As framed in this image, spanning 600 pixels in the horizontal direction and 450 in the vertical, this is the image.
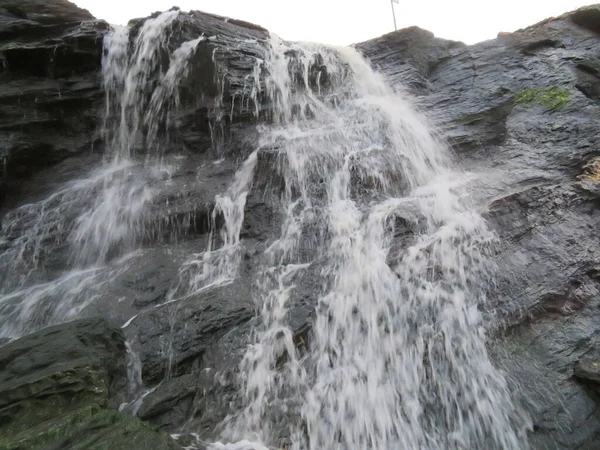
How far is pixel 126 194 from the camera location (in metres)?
7.30

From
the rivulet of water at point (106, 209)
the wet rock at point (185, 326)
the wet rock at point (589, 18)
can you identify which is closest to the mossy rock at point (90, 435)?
the wet rock at point (185, 326)

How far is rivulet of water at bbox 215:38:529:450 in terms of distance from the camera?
397 cm

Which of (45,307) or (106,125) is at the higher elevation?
(106,125)

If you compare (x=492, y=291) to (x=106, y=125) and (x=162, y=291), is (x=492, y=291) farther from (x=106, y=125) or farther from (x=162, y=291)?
(x=106, y=125)

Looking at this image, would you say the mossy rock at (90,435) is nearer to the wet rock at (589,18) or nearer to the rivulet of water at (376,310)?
the rivulet of water at (376,310)

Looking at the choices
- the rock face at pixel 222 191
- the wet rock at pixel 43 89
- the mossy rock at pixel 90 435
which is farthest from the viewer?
the wet rock at pixel 43 89

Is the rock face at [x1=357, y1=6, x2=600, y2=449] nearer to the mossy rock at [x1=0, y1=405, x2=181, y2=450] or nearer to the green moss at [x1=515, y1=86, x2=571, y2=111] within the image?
the green moss at [x1=515, y1=86, x2=571, y2=111]

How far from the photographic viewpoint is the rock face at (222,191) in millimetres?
3947

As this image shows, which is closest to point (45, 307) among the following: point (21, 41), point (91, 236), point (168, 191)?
point (91, 236)

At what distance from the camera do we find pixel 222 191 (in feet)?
23.2

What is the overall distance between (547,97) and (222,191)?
6.85m

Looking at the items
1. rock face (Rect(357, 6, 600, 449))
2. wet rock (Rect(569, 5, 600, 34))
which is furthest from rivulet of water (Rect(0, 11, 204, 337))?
wet rock (Rect(569, 5, 600, 34))

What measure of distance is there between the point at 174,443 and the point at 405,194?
5.10 m

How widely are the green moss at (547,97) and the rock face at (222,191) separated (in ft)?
0.13
